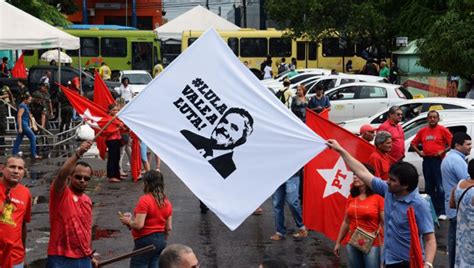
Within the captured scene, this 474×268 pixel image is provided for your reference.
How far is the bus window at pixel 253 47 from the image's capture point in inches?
1775

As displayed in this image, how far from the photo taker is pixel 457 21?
23.1 m

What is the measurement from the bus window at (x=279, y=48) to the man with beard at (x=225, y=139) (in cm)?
3838

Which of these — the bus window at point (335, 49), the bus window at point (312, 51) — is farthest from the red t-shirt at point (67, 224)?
the bus window at point (312, 51)

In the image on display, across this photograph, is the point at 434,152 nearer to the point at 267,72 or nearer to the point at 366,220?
the point at 366,220

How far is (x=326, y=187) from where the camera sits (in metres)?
9.66

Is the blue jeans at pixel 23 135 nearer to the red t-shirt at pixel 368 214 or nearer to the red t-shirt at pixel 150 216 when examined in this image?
the red t-shirt at pixel 150 216

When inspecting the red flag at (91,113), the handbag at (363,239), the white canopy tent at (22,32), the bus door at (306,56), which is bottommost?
the handbag at (363,239)

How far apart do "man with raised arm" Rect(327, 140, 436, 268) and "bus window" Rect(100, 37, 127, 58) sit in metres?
40.5

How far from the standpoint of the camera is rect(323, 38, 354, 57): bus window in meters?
43.1

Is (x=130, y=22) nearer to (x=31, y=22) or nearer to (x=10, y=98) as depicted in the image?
(x=10, y=98)

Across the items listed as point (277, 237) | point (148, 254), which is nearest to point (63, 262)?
point (148, 254)

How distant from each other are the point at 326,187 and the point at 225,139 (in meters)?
2.89

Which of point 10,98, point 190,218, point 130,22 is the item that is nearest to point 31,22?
point 10,98

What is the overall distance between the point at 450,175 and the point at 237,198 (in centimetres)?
324
